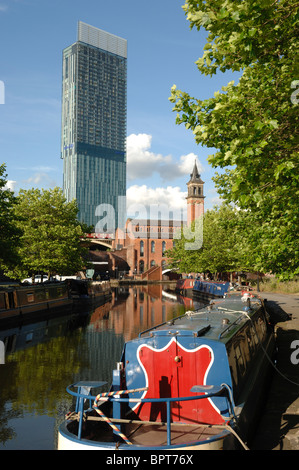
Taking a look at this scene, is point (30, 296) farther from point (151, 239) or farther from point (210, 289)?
point (151, 239)

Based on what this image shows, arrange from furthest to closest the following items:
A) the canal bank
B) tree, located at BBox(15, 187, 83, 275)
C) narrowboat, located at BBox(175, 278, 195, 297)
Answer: narrowboat, located at BBox(175, 278, 195, 297) < tree, located at BBox(15, 187, 83, 275) < the canal bank

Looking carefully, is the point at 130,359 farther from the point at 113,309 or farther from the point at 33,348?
the point at 113,309

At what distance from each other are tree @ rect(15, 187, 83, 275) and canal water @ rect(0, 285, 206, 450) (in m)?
6.27

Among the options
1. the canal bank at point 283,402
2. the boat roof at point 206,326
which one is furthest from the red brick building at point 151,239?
the boat roof at point 206,326

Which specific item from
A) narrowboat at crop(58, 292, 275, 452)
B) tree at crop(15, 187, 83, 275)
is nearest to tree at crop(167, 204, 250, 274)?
tree at crop(15, 187, 83, 275)

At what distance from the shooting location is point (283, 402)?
11.8 metres

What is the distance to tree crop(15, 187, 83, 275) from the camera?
3925 cm

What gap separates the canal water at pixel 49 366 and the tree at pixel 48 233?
627 centimetres

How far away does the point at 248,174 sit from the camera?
9227 millimetres

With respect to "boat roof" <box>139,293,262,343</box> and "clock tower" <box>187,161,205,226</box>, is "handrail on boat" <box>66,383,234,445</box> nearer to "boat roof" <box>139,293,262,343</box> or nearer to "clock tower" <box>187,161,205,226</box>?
"boat roof" <box>139,293,262,343</box>

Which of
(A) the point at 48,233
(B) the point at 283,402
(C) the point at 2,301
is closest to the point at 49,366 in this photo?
(B) the point at 283,402

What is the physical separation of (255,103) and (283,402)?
8.47m

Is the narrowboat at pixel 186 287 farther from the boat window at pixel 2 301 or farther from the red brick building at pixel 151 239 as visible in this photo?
the red brick building at pixel 151 239

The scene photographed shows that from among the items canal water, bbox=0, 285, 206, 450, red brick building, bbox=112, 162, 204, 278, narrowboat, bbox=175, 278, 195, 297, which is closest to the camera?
canal water, bbox=0, 285, 206, 450
